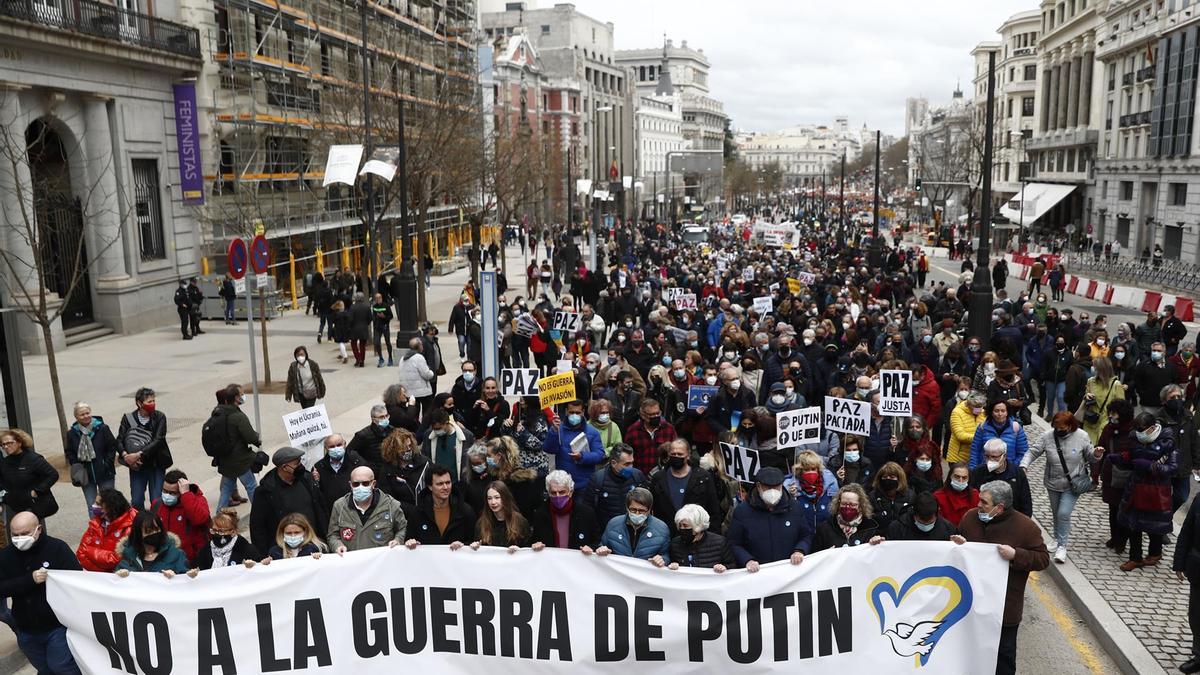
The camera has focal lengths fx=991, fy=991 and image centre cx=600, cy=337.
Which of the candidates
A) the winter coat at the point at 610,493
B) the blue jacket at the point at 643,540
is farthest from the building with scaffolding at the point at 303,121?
the blue jacket at the point at 643,540

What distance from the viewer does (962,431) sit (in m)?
10.5

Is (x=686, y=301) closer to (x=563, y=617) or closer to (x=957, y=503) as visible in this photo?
(x=957, y=503)

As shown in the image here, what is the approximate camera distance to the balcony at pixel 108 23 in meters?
22.2

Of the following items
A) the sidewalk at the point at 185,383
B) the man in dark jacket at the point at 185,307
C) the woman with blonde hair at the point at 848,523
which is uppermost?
the woman with blonde hair at the point at 848,523

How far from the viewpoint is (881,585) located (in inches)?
256

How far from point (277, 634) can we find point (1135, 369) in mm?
11969

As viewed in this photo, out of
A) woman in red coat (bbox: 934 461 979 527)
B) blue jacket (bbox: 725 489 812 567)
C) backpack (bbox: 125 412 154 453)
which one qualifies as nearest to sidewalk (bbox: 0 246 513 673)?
backpack (bbox: 125 412 154 453)

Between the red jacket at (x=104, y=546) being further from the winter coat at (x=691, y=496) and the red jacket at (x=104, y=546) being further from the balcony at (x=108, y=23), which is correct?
the balcony at (x=108, y=23)

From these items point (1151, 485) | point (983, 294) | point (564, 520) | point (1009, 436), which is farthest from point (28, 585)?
point (983, 294)

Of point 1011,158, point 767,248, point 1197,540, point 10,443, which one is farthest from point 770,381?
point 1011,158

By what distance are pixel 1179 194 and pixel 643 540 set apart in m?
52.7

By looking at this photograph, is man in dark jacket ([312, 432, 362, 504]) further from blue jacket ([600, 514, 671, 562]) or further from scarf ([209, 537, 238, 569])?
blue jacket ([600, 514, 671, 562])

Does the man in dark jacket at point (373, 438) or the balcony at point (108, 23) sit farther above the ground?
the balcony at point (108, 23)

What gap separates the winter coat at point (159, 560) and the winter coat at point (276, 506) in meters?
0.80
